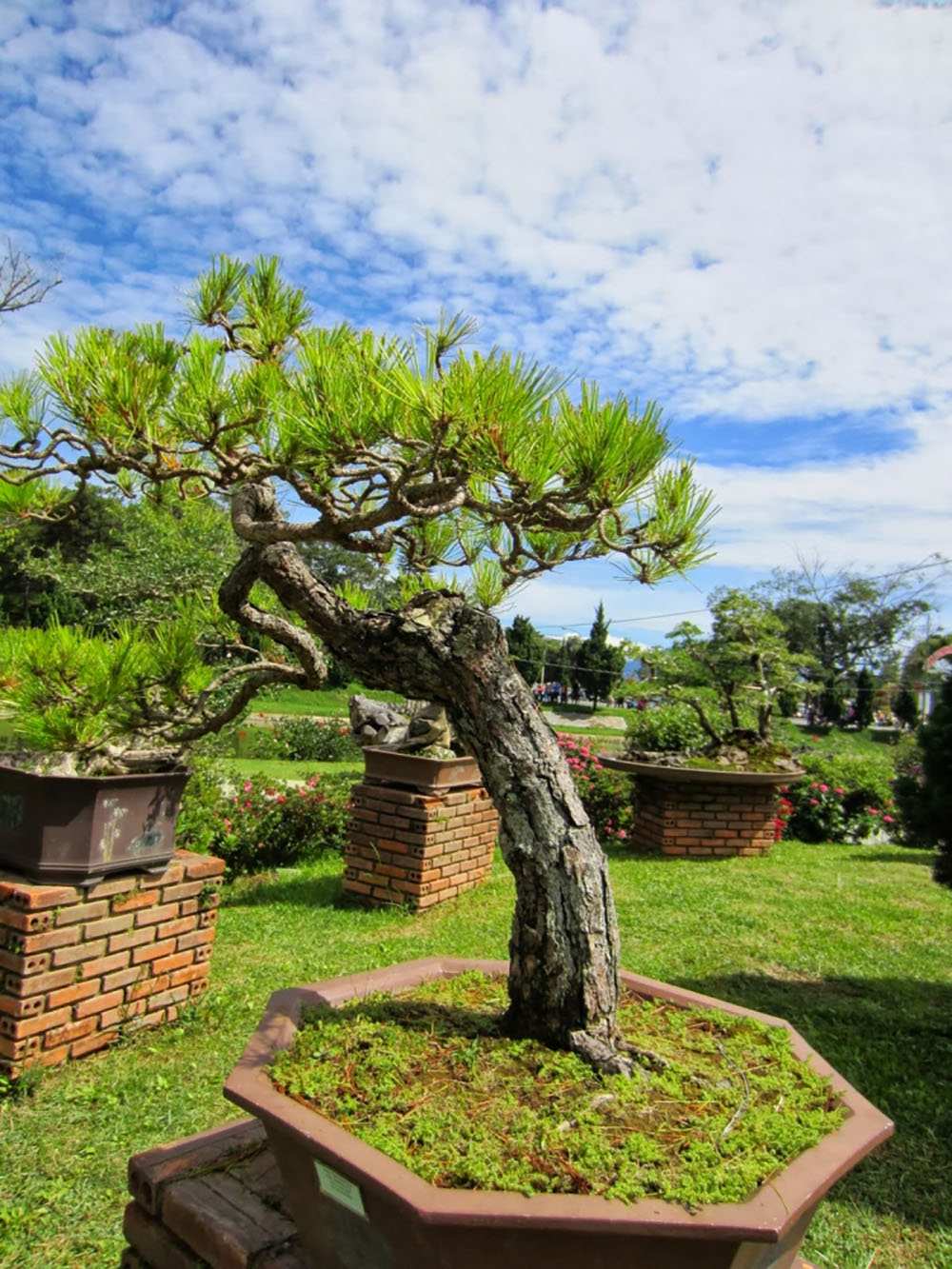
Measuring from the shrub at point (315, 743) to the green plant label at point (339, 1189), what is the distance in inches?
459

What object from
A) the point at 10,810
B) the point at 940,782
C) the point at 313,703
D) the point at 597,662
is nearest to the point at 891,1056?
the point at 940,782

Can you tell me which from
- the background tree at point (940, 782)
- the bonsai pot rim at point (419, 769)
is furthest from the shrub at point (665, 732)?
the background tree at point (940, 782)

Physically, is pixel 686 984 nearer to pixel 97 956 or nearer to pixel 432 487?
pixel 97 956

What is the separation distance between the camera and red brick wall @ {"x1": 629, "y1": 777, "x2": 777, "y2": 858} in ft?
20.5

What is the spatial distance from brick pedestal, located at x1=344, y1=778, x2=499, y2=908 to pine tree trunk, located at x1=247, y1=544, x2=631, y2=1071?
→ 281 centimetres

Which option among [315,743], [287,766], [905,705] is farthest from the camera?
[905,705]

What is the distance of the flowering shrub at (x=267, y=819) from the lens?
489cm

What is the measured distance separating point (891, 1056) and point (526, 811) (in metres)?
2.25

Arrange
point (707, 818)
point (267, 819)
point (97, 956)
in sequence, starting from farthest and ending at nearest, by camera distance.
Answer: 1. point (707, 818)
2. point (267, 819)
3. point (97, 956)

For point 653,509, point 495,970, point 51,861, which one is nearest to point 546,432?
point 653,509

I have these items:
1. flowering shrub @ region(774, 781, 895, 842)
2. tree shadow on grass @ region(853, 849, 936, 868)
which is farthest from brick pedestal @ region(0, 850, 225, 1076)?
flowering shrub @ region(774, 781, 895, 842)

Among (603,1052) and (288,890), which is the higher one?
(603,1052)

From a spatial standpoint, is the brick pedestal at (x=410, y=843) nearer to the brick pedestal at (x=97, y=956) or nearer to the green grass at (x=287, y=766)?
the brick pedestal at (x=97, y=956)

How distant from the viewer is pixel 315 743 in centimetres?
1309
